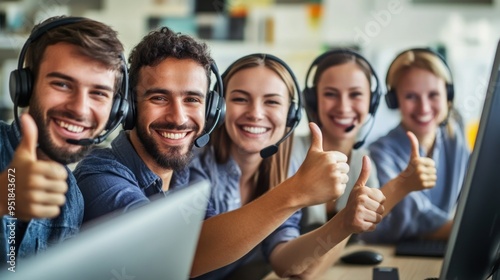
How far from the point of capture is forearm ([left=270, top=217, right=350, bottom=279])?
1.06 m

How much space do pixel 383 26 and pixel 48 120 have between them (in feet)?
7.89

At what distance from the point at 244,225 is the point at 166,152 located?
0.13 metres

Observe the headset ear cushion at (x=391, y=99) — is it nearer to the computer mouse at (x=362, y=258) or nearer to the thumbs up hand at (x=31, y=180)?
the computer mouse at (x=362, y=258)

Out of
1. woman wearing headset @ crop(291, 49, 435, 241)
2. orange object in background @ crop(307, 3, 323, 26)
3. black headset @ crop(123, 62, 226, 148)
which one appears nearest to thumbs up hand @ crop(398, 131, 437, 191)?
woman wearing headset @ crop(291, 49, 435, 241)

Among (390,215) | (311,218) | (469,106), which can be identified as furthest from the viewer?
(469,106)

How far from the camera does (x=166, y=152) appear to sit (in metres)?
0.96

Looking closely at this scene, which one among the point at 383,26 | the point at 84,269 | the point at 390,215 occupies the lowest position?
the point at 390,215

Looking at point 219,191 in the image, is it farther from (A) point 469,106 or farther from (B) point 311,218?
(A) point 469,106

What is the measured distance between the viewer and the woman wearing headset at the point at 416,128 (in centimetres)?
137

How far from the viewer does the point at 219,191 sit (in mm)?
1101

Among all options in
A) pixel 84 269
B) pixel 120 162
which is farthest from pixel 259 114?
pixel 84 269

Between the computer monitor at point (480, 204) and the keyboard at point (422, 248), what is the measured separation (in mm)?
435

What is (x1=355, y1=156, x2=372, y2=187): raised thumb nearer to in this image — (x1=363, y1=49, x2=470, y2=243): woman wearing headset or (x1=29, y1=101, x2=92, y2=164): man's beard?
(x1=363, y1=49, x2=470, y2=243): woman wearing headset

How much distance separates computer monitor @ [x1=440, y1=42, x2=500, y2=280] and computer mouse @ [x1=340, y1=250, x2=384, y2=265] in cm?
34
